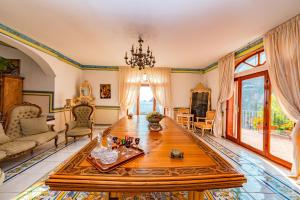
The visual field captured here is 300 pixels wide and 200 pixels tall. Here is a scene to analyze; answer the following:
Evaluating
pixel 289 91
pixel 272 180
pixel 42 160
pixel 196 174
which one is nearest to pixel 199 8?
pixel 289 91

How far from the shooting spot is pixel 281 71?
8.46 ft

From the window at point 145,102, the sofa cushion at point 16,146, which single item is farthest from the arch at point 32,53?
the window at point 145,102

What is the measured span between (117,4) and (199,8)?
124 centimetres

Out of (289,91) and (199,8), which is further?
(289,91)

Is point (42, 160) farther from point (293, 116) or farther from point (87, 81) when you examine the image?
point (293, 116)

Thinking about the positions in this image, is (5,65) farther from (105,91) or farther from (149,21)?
(149,21)

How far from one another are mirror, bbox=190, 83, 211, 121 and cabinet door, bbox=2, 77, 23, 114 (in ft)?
19.7

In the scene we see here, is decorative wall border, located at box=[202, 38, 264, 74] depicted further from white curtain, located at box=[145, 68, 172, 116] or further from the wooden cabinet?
the wooden cabinet

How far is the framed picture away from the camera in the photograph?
6.14m

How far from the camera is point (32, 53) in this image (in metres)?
3.71

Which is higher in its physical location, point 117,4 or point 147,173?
point 117,4

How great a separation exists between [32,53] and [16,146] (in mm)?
2502

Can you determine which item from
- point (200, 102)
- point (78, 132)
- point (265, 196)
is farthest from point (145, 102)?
point (265, 196)

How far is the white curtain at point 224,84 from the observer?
4171mm
